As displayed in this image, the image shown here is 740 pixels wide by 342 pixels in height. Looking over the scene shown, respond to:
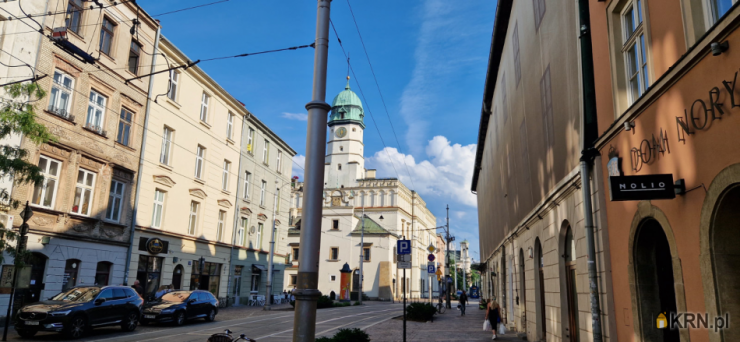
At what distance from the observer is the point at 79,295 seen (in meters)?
16.1

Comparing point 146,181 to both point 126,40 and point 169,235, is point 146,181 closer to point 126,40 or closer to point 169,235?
point 169,235

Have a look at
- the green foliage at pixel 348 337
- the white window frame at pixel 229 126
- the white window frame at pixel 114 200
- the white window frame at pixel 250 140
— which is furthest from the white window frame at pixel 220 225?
the green foliage at pixel 348 337

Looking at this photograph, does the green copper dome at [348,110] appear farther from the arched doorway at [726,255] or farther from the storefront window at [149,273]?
the arched doorway at [726,255]

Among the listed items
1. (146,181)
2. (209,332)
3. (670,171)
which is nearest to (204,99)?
(146,181)

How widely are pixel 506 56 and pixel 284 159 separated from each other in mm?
28377

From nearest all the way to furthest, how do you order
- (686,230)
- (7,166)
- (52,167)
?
1. (686,230)
2. (7,166)
3. (52,167)

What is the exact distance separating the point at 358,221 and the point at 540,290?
183 feet

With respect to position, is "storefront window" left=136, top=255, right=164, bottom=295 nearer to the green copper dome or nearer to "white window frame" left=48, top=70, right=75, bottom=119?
"white window frame" left=48, top=70, right=75, bottom=119

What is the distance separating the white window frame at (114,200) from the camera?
77.7ft

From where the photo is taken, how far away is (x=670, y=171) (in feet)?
21.0

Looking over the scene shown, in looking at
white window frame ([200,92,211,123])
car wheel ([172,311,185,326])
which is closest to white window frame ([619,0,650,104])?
car wheel ([172,311,185,326])

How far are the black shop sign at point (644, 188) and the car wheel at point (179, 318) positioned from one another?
18.3 m

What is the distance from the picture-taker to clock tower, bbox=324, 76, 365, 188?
283ft

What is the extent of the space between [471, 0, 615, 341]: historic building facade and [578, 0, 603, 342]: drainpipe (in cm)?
12
